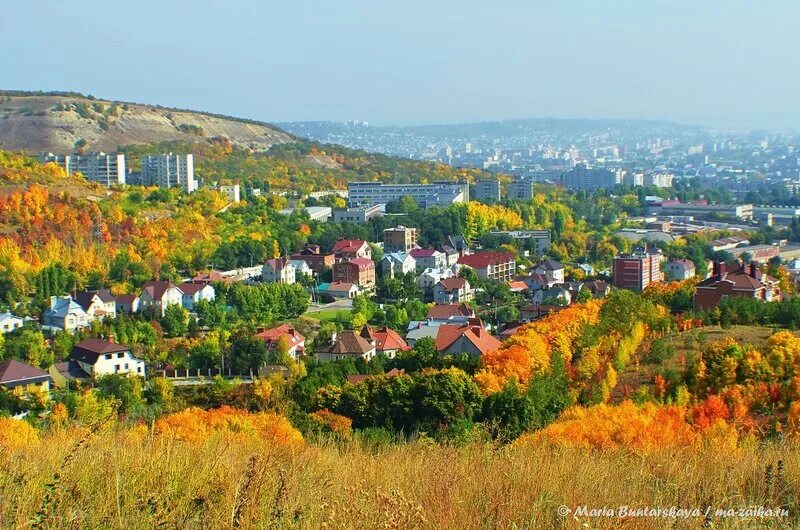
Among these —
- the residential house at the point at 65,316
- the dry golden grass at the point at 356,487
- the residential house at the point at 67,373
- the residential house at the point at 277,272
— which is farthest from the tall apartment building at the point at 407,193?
the dry golden grass at the point at 356,487

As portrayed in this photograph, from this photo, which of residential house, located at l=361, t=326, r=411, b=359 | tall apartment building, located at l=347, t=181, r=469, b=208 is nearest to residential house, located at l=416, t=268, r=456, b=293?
residential house, located at l=361, t=326, r=411, b=359

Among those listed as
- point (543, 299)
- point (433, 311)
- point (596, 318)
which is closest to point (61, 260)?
point (433, 311)

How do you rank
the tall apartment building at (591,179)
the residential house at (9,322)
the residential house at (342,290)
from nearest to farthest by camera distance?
the residential house at (9,322) < the residential house at (342,290) < the tall apartment building at (591,179)

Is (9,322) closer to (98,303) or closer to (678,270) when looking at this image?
(98,303)

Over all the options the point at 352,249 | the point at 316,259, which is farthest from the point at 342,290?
the point at 352,249

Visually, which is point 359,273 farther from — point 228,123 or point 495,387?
point 228,123

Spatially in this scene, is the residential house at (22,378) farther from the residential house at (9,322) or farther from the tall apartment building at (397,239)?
the tall apartment building at (397,239)
